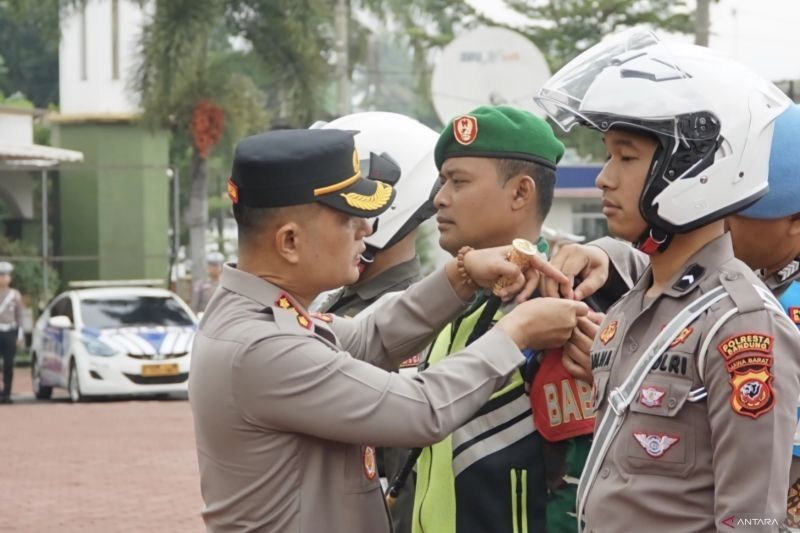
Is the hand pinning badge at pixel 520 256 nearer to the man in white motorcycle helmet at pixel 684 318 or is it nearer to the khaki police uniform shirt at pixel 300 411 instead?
the khaki police uniform shirt at pixel 300 411

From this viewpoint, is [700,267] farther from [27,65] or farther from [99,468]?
[27,65]

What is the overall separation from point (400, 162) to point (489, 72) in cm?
1253

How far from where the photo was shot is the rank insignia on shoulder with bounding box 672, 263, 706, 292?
2.93m

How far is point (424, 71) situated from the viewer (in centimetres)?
3631

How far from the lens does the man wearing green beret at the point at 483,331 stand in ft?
11.3

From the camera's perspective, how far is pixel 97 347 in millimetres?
18500

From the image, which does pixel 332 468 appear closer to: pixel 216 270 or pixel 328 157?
pixel 328 157

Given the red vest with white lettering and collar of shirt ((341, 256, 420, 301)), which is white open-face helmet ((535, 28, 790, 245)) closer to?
the red vest with white lettering

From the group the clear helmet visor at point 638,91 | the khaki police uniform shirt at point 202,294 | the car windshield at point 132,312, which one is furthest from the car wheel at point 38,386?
the clear helmet visor at point 638,91

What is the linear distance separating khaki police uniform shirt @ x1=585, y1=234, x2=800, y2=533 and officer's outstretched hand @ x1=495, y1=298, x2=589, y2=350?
0.31 m

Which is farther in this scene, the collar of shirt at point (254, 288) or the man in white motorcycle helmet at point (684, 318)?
the collar of shirt at point (254, 288)

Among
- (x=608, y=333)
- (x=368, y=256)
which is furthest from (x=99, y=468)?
(x=608, y=333)

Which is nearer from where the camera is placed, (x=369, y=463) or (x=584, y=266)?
(x=369, y=463)

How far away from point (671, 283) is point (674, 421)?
323mm
